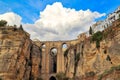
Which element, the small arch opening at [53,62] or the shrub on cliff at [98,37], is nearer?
the shrub on cliff at [98,37]

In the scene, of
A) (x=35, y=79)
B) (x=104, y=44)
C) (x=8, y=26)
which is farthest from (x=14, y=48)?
(x=104, y=44)

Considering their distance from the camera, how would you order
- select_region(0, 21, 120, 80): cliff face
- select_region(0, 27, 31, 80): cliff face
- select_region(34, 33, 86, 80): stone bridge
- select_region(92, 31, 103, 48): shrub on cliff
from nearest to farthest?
select_region(0, 21, 120, 80): cliff face < select_region(92, 31, 103, 48): shrub on cliff < select_region(0, 27, 31, 80): cliff face < select_region(34, 33, 86, 80): stone bridge

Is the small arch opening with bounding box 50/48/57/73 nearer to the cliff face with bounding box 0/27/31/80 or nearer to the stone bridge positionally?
the stone bridge

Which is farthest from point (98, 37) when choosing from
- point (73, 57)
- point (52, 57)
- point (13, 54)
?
point (52, 57)

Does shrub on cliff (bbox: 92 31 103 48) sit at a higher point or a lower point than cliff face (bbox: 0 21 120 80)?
higher

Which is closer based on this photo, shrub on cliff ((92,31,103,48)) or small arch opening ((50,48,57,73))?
shrub on cliff ((92,31,103,48))

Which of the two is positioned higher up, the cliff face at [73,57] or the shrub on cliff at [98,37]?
the shrub on cliff at [98,37]

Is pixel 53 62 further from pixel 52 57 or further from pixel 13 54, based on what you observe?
pixel 13 54

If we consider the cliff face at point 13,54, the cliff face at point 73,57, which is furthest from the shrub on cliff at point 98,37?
the cliff face at point 13,54

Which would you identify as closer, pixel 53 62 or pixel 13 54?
pixel 13 54

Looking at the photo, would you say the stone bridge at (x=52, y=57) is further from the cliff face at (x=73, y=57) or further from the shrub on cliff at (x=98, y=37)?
the shrub on cliff at (x=98, y=37)

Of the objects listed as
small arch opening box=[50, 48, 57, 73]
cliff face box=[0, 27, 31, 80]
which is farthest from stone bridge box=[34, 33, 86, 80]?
cliff face box=[0, 27, 31, 80]

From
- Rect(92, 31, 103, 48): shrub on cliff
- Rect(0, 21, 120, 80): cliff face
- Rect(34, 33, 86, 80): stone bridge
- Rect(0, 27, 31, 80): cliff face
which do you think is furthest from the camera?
Rect(34, 33, 86, 80): stone bridge

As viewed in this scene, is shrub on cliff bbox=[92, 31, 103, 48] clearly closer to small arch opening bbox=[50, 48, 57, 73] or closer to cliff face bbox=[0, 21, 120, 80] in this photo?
cliff face bbox=[0, 21, 120, 80]
